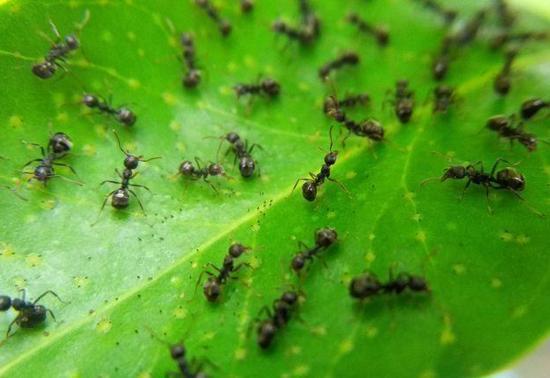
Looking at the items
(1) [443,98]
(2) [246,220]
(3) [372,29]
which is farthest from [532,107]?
(2) [246,220]

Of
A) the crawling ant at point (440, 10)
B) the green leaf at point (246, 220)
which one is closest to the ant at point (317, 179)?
the green leaf at point (246, 220)

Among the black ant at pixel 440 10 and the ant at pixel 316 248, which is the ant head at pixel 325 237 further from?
the black ant at pixel 440 10

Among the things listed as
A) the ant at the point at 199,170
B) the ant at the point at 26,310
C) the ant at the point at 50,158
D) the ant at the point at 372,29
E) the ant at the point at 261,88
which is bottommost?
the ant at the point at 26,310

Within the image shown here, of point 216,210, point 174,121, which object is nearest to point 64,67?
point 174,121

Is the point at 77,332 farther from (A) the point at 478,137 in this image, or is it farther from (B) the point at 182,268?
(A) the point at 478,137

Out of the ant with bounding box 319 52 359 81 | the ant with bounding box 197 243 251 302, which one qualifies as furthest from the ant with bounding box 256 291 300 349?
the ant with bounding box 319 52 359 81
